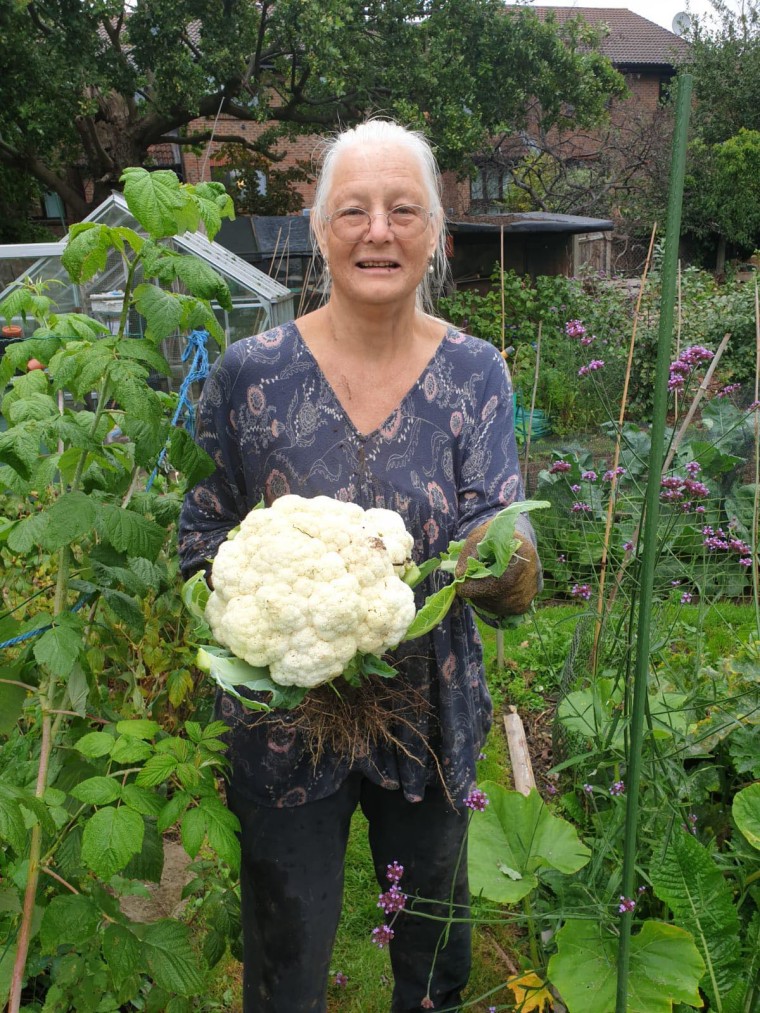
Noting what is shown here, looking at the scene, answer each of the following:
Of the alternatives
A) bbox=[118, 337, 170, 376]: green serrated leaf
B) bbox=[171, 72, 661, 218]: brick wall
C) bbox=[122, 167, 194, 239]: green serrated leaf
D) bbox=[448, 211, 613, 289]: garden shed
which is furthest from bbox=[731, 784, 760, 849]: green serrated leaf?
bbox=[171, 72, 661, 218]: brick wall

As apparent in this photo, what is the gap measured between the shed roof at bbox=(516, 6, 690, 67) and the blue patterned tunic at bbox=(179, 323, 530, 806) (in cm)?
2634

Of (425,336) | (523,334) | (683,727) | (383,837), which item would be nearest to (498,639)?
(683,727)

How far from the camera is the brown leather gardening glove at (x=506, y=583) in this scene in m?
1.32

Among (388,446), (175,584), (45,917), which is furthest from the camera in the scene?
(175,584)

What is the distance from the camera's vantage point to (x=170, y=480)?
2.98 m

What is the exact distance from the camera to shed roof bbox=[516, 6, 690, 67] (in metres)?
25.1

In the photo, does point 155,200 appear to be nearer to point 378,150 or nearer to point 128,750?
point 378,150

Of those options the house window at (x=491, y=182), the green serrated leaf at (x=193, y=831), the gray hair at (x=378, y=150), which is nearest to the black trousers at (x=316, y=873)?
the green serrated leaf at (x=193, y=831)

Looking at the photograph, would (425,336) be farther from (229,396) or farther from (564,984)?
(564,984)

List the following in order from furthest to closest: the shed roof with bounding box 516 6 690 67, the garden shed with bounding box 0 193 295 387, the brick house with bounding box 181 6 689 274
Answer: the shed roof with bounding box 516 6 690 67 → the brick house with bounding box 181 6 689 274 → the garden shed with bounding box 0 193 295 387

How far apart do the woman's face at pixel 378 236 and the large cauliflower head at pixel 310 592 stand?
437 millimetres

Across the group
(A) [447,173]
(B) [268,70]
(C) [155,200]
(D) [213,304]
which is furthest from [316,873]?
(A) [447,173]

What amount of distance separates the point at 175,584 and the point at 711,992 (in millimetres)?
1713

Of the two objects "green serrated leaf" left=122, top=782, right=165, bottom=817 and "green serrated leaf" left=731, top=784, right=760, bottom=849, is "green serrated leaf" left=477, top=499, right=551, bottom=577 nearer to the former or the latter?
"green serrated leaf" left=122, top=782, right=165, bottom=817
